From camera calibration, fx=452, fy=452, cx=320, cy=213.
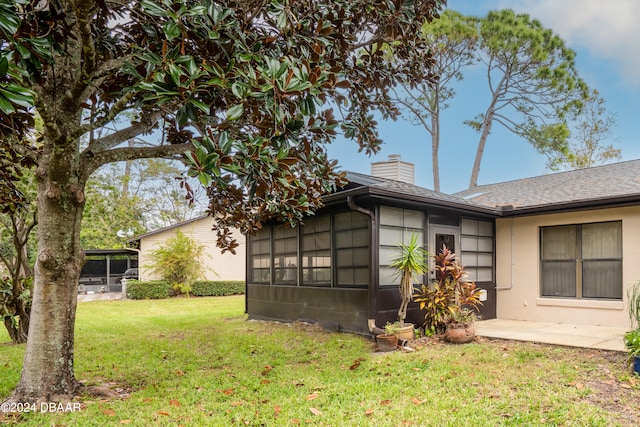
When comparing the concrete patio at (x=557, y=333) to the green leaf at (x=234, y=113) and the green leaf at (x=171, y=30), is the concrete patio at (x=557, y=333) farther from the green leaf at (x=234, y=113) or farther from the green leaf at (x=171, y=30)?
the green leaf at (x=171, y=30)

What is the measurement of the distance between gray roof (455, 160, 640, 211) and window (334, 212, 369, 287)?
3169 mm

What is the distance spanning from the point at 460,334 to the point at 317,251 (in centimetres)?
308

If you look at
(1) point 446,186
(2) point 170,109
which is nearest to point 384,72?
(2) point 170,109

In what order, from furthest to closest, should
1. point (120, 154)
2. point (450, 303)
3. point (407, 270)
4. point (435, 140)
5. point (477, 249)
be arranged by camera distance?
point (435, 140) < point (477, 249) < point (450, 303) < point (407, 270) < point (120, 154)

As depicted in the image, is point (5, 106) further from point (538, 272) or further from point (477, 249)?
point (538, 272)

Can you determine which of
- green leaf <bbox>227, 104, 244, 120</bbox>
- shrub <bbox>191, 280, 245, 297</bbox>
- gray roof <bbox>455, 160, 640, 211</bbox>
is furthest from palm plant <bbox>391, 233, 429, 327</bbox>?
shrub <bbox>191, 280, 245, 297</bbox>

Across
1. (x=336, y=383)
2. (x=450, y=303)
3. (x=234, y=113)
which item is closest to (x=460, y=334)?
(x=450, y=303)

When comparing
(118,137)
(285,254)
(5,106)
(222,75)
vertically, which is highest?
(222,75)

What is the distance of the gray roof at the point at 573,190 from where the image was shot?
25.1ft

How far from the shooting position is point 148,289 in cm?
1762

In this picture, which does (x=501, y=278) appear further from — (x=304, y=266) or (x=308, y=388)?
(x=308, y=388)

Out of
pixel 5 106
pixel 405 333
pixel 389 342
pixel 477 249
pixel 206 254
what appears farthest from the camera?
pixel 206 254

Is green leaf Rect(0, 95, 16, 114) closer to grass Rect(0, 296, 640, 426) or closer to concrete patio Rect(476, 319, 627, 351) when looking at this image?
grass Rect(0, 296, 640, 426)

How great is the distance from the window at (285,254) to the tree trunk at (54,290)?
509 cm
